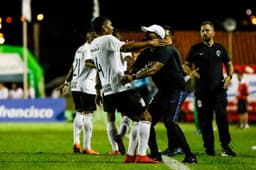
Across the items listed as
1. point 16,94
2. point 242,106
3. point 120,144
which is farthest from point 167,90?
point 16,94

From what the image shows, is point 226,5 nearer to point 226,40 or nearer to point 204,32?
point 226,40

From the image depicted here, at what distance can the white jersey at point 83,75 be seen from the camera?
15.2 meters

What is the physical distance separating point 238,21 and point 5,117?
24507mm

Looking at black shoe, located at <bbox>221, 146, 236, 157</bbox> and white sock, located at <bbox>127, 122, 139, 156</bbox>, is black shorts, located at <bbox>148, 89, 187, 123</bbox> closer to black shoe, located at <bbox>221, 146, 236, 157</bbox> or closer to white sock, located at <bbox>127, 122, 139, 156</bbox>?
white sock, located at <bbox>127, 122, 139, 156</bbox>

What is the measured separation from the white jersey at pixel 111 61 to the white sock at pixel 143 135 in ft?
1.95

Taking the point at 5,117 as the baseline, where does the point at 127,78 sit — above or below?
above

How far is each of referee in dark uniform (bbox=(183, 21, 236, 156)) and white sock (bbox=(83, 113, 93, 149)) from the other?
79.0 inches

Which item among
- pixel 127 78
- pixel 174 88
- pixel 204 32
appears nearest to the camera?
pixel 127 78

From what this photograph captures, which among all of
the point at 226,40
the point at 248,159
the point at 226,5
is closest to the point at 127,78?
the point at 248,159

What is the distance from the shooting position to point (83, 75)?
1530 cm

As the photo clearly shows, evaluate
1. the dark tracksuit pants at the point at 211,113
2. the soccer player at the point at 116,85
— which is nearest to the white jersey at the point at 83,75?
the dark tracksuit pants at the point at 211,113

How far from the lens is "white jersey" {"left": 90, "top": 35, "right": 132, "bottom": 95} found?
1218cm

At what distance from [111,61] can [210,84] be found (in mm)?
3034

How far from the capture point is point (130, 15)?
2032 inches
